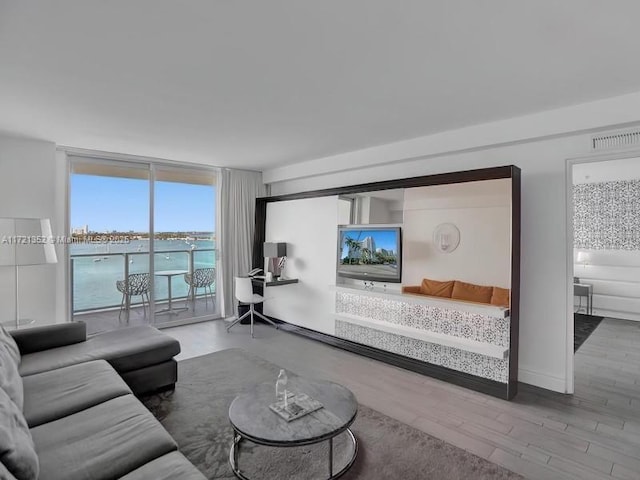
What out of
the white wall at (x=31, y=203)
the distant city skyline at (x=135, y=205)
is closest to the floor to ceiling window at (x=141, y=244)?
the distant city skyline at (x=135, y=205)

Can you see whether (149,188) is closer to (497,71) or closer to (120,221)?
(120,221)

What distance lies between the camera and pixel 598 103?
307 cm

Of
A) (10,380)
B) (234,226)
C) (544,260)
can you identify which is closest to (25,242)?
(10,380)

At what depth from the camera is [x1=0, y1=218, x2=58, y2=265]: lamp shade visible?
377 cm

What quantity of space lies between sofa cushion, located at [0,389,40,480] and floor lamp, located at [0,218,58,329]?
2941 millimetres

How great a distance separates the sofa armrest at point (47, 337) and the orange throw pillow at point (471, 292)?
372 centimetres

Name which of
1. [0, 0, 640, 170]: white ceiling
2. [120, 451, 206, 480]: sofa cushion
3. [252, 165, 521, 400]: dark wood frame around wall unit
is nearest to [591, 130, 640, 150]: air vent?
[0, 0, 640, 170]: white ceiling

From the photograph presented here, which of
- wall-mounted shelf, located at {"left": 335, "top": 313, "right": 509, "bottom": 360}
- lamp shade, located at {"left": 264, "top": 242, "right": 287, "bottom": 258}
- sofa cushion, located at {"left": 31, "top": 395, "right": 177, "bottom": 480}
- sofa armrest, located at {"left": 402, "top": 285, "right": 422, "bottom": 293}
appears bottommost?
wall-mounted shelf, located at {"left": 335, "top": 313, "right": 509, "bottom": 360}

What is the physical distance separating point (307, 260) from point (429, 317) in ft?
7.40

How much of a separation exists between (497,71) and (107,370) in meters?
3.59

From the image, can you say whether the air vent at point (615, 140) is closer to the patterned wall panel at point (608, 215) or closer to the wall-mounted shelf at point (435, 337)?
the wall-mounted shelf at point (435, 337)

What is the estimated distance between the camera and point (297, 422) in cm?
213

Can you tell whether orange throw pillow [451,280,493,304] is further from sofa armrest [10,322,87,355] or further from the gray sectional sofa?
sofa armrest [10,322,87,355]

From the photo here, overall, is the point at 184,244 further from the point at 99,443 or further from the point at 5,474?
the point at 5,474
